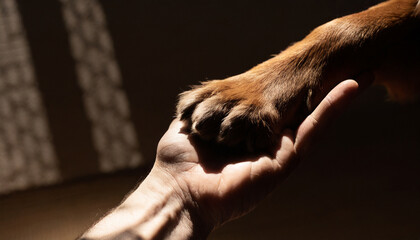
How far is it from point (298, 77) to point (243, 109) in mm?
208

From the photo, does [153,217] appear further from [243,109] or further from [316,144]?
[316,144]

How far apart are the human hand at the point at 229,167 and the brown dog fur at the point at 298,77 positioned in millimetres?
40

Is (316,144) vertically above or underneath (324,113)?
underneath

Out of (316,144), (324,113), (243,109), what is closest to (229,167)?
(243,109)

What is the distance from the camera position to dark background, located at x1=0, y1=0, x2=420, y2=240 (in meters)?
1.48

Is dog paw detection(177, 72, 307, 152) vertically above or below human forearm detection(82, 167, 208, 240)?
above

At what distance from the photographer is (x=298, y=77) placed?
950mm

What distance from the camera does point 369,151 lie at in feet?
5.32

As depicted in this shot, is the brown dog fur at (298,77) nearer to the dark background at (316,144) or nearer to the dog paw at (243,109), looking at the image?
the dog paw at (243,109)

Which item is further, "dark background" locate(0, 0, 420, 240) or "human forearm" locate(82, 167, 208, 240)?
"dark background" locate(0, 0, 420, 240)

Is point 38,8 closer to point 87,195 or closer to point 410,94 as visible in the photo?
point 87,195

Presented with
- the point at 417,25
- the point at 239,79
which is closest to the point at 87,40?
the point at 239,79

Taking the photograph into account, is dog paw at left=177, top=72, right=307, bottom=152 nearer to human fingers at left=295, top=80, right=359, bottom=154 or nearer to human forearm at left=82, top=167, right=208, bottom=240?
human fingers at left=295, top=80, right=359, bottom=154

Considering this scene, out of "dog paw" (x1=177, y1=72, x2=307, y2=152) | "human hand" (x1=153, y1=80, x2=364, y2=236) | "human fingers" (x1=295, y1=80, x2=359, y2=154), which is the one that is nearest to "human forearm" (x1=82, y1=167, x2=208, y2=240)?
"human hand" (x1=153, y1=80, x2=364, y2=236)
